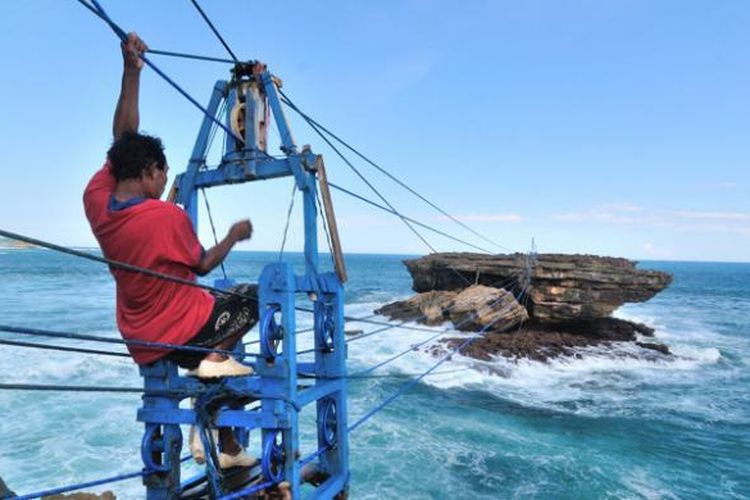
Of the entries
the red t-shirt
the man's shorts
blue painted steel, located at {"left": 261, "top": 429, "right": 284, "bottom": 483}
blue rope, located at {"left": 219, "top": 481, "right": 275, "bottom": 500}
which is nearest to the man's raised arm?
the red t-shirt

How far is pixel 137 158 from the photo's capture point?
3207 millimetres

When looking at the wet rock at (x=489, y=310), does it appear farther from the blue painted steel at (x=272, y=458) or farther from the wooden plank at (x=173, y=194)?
the blue painted steel at (x=272, y=458)

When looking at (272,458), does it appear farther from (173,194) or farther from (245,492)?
(173,194)

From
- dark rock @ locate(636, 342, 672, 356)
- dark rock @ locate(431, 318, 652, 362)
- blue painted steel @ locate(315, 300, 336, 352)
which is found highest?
blue painted steel @ locate(315, 300, 336, 352)

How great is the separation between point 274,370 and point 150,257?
1324 mm

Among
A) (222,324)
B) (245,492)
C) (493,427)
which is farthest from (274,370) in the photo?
(493,427)

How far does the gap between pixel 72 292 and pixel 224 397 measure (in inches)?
2227

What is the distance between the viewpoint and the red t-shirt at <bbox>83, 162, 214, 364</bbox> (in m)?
3.11

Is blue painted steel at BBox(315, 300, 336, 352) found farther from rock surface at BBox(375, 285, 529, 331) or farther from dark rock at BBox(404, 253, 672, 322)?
dark rock at BBox(404, 253, 672, 322)

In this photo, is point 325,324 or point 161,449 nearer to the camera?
point 161,449

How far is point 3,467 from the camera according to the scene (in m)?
11.5

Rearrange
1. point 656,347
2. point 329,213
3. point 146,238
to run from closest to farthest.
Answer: point 146,238, point 329,213, point 656,347

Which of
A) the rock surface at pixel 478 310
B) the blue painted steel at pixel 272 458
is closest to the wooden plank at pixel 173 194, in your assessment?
the blue painted steel at pixel 272 458

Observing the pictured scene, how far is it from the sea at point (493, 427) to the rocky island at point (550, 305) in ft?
4.86
